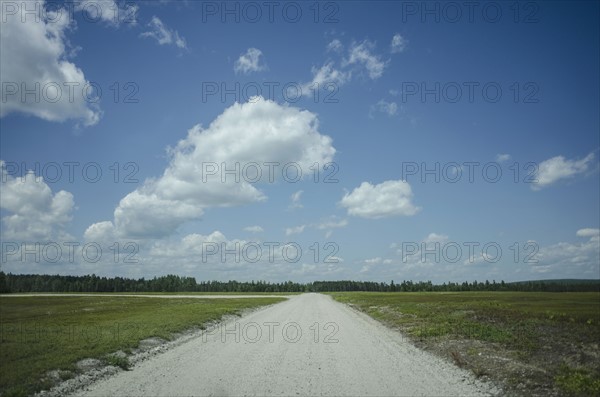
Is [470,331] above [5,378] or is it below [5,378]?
below

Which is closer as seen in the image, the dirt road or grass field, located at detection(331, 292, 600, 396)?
the dirt road

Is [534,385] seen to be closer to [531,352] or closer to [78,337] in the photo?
[531,352]

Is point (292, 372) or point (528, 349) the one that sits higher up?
point (292, 372)

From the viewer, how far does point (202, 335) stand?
24781 mm

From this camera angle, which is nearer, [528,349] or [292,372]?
[292,372]

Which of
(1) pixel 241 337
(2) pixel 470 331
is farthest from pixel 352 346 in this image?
(2) pixel 470 331

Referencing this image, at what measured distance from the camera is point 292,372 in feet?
43.7

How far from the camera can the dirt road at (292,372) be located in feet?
36.5

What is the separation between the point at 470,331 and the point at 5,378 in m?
23.1

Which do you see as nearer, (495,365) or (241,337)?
(495,365)

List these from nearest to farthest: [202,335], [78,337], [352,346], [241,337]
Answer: [352,346] → [78,337] → [241,337] → [202,335]

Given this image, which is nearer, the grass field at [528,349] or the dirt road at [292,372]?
the dirt road at [292,372]

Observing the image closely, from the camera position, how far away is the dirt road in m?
11.1

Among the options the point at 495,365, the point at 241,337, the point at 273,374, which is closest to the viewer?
the point at 273,374
